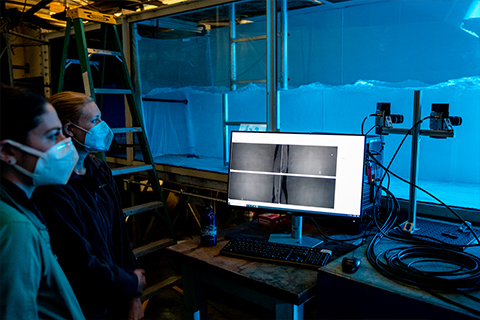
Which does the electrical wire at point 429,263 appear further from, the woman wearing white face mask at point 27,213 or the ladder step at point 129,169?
the ladder step at point 129,169

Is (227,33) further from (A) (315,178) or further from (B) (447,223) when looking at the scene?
(B) (447,223)

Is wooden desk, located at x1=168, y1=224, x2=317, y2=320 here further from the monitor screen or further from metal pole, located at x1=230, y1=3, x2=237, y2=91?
metal pole, located at x1=230, y1=3, x2=237, y2=91

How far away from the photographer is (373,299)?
3.96ft

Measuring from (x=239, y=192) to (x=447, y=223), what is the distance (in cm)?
104

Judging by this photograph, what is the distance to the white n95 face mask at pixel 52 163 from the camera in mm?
906

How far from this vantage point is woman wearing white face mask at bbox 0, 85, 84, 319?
781 millimetres

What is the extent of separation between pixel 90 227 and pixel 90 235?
0.03 meters

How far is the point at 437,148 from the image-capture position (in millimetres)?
4113

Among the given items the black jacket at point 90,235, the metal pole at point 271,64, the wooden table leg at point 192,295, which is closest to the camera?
the black jacket at point 90,235

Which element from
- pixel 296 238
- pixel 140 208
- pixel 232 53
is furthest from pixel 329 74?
pixel 140 208

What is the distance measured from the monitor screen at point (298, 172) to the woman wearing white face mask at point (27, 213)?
35.1 inches

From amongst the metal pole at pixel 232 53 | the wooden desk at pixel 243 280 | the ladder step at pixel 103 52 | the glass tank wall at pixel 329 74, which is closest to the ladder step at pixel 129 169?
the glass tank wall at pixel 329 74

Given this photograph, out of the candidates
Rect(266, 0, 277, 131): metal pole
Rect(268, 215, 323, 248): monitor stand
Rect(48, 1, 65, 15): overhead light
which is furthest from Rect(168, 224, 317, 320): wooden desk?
Rect(48, 1, 65, 15): overhead light

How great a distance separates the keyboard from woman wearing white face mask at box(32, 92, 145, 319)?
1.31 feet
